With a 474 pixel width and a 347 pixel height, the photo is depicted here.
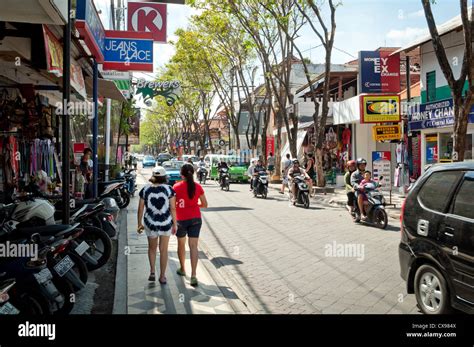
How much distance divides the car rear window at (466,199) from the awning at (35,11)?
4.85 m

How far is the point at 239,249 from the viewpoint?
896 centimetres

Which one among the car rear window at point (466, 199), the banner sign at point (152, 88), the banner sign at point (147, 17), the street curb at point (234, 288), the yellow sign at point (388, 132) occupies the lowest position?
the street curb at point (234, 288)

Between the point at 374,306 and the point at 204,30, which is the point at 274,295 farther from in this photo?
the point at 204,30

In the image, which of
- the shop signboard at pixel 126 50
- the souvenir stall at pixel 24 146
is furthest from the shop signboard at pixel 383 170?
the souvenir stall at pixel 24 146

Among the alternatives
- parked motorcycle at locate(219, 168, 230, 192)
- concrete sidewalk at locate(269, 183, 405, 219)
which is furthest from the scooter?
parked motorcycle at locate(219, 168, 230, 192)

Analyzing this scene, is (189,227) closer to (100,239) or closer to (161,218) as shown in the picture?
(161,218)

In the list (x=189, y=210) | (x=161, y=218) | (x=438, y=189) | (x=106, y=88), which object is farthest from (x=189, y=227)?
(x=106, y=88)

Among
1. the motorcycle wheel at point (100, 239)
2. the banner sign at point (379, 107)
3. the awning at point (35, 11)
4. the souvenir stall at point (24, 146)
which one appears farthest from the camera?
the banner sign at point (379, 107)

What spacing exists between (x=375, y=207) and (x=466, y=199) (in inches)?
272

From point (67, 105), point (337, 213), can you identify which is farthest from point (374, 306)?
point (337, 213)

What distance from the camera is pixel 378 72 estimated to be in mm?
21141

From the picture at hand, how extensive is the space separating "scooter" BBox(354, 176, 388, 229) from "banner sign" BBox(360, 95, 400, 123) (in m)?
5.86

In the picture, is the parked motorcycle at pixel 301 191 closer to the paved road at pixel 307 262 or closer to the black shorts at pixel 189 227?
the paved road at pixel 307 262

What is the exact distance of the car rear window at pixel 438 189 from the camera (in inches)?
190
